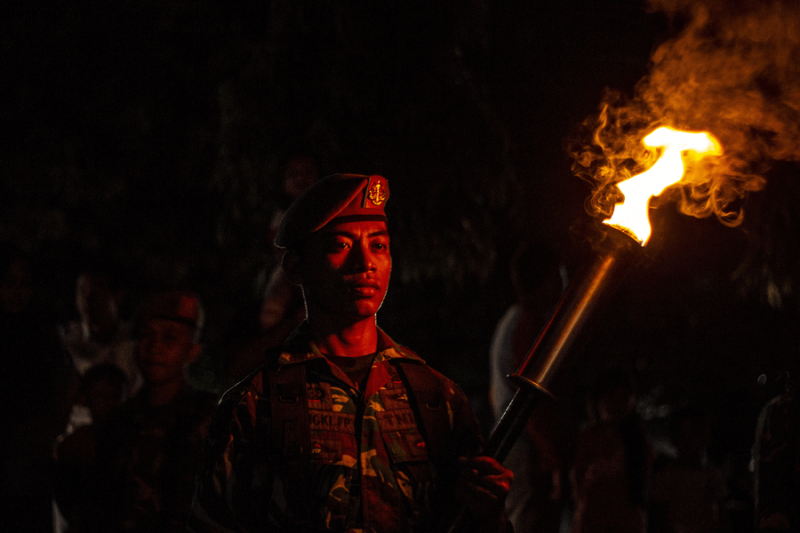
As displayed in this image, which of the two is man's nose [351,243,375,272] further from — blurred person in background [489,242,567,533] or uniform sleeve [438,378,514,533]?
blurred person in background [489,242,567,533]

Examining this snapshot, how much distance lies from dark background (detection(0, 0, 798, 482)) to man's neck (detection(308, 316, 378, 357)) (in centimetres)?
475

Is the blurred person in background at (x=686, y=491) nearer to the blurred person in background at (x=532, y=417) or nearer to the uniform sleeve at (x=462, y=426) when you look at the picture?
the blurred person in background at (x=532, y=417)

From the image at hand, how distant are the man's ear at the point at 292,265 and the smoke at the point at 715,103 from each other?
109cm

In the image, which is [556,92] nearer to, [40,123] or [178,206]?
[178,206]

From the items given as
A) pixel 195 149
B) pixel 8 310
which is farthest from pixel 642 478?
pixel 195 149

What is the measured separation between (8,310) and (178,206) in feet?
18.1

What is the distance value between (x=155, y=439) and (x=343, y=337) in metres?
1.38

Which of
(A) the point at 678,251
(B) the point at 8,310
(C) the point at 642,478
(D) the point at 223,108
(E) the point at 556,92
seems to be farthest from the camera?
(A) the point at 678,251

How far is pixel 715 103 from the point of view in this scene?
3.55 metres

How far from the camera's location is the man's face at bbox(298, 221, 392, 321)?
278 cm

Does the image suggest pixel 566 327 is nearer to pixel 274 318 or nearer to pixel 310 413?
pixel 310 413

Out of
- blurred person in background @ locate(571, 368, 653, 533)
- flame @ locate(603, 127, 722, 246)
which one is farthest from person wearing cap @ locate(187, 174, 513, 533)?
blurred person in background @ locate(571, 368, 653, 533)

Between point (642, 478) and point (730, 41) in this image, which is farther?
point (642, 478)

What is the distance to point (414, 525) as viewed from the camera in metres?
2.55
